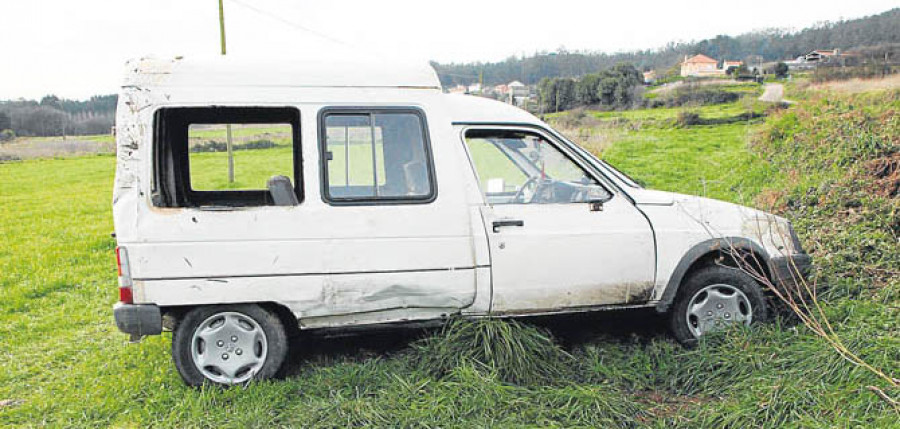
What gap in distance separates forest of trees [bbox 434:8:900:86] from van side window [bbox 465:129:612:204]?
628 inches

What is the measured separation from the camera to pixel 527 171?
16.5 feet

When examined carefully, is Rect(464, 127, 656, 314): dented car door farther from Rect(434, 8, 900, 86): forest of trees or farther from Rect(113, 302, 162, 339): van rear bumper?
Rect(434, 8, 900, 86): forest of trees

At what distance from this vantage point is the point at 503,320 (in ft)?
15.9

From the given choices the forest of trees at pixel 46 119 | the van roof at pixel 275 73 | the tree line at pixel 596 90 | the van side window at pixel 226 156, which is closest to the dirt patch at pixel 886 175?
the van roof at pixel 275 73

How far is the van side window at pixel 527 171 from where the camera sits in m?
4.87

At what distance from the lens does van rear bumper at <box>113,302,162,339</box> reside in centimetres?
434

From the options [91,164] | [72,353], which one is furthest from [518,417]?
[91,164]

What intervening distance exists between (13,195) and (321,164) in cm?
2642

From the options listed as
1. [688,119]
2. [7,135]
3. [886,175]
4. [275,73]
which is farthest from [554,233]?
[7,135]

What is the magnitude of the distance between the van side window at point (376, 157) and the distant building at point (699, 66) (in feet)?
113

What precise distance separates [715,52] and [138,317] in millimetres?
35340

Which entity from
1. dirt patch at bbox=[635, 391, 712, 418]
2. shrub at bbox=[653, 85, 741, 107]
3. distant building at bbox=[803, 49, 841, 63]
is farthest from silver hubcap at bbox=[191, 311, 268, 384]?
shrub at bbox=[653, 85, 741, 107]

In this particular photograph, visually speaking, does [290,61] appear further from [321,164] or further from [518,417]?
[518,417]

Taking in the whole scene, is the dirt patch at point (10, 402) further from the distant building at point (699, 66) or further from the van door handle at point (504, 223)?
the distant building at point (699, 66)
